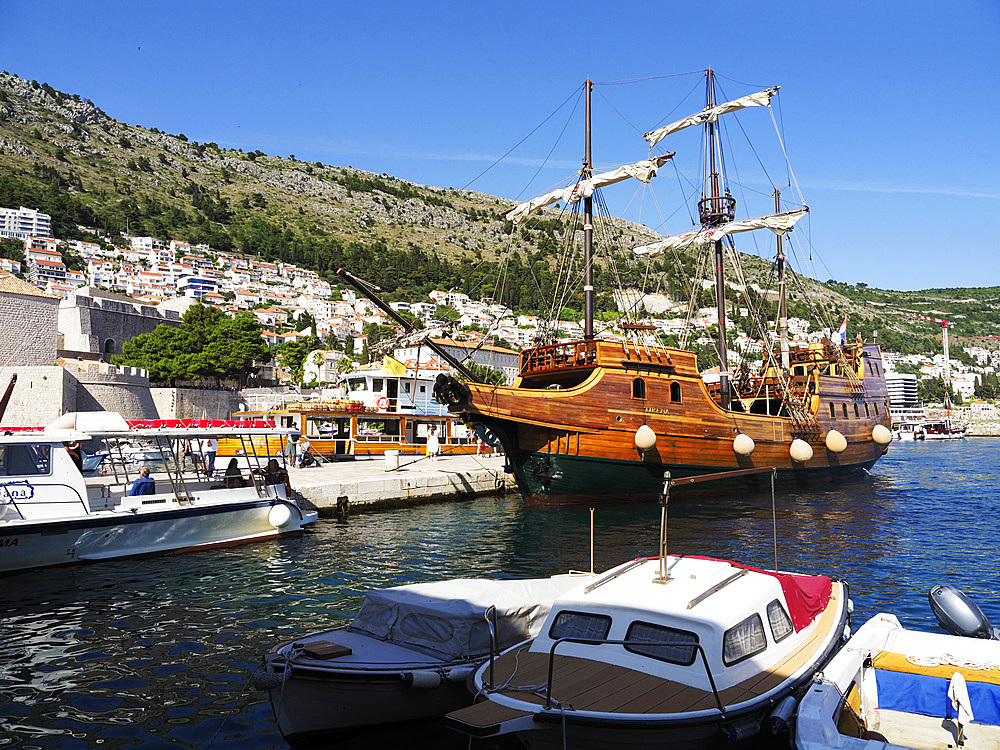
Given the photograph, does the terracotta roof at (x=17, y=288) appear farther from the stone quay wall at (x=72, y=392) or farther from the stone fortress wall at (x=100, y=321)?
the stone quay wall at (x=72, y=392)

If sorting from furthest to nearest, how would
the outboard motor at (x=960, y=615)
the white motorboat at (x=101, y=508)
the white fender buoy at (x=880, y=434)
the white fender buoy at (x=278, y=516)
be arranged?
1. the white fender buoy at (x=880, y=434)
2. the white fender buoy at (x=278, y=516)
3. the white motorboat at (x=101, y=508)
4. the outboard motor at (x=960, y=615)

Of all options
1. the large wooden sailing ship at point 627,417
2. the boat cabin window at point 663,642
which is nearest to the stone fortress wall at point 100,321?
the large wooden sailing ship at point 627,417

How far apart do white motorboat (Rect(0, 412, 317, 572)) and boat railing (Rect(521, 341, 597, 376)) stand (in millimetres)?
11807

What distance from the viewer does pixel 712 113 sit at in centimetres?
3656

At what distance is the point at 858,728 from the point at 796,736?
1339mm

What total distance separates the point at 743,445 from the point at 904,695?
20.0 metres

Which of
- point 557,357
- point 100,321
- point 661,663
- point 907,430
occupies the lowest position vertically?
point 907,430

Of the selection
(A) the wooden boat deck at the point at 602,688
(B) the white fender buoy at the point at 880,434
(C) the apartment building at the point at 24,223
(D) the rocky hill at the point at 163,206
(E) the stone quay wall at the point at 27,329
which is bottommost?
(A) the wooden boat deck at the point at 602,688

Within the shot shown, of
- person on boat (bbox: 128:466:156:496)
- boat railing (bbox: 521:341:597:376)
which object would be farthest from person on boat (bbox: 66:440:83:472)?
boat railing (bbox: 521:341:597:376)

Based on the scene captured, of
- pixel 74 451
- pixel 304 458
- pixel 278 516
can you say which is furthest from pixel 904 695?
pixel 304 458

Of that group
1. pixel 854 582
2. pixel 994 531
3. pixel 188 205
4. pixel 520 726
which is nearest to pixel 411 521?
pixel 854 582

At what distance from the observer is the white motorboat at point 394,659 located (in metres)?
7.04

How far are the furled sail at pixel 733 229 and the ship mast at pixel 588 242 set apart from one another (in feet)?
26.0

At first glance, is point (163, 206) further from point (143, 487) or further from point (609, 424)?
point (143, 487)
